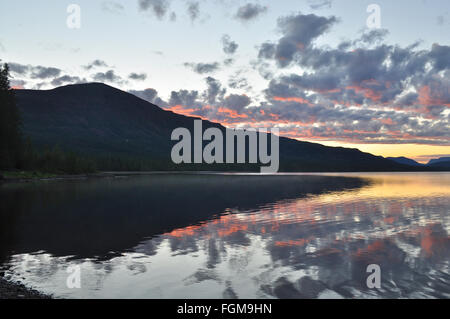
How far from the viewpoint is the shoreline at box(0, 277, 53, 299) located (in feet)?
49.5

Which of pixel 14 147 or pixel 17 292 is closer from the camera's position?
pixel 17 292

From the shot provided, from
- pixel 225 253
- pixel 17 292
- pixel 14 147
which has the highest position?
pixel 14 147

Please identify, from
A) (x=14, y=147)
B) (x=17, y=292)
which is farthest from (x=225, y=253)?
(x=14, y=147)

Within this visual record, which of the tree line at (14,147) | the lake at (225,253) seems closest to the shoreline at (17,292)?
the lake at (225,253)

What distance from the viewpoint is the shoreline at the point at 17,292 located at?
15085mm

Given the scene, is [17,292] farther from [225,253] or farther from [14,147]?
[14,147]

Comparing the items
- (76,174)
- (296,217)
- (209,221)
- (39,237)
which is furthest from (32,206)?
(76,174)

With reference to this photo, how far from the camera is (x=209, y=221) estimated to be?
130 feet

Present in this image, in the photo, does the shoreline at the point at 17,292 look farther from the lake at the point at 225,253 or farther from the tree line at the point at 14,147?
the tree line at the point at 14,147

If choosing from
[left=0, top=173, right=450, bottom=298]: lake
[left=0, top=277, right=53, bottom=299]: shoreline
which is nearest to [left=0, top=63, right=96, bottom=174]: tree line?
[left=0, top=173, right=450, bottom=298]: lake

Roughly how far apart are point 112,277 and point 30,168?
4952 inches

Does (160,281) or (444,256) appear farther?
(444,256)

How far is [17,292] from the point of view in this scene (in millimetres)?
15727

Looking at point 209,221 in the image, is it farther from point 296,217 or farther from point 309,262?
point 309,262
